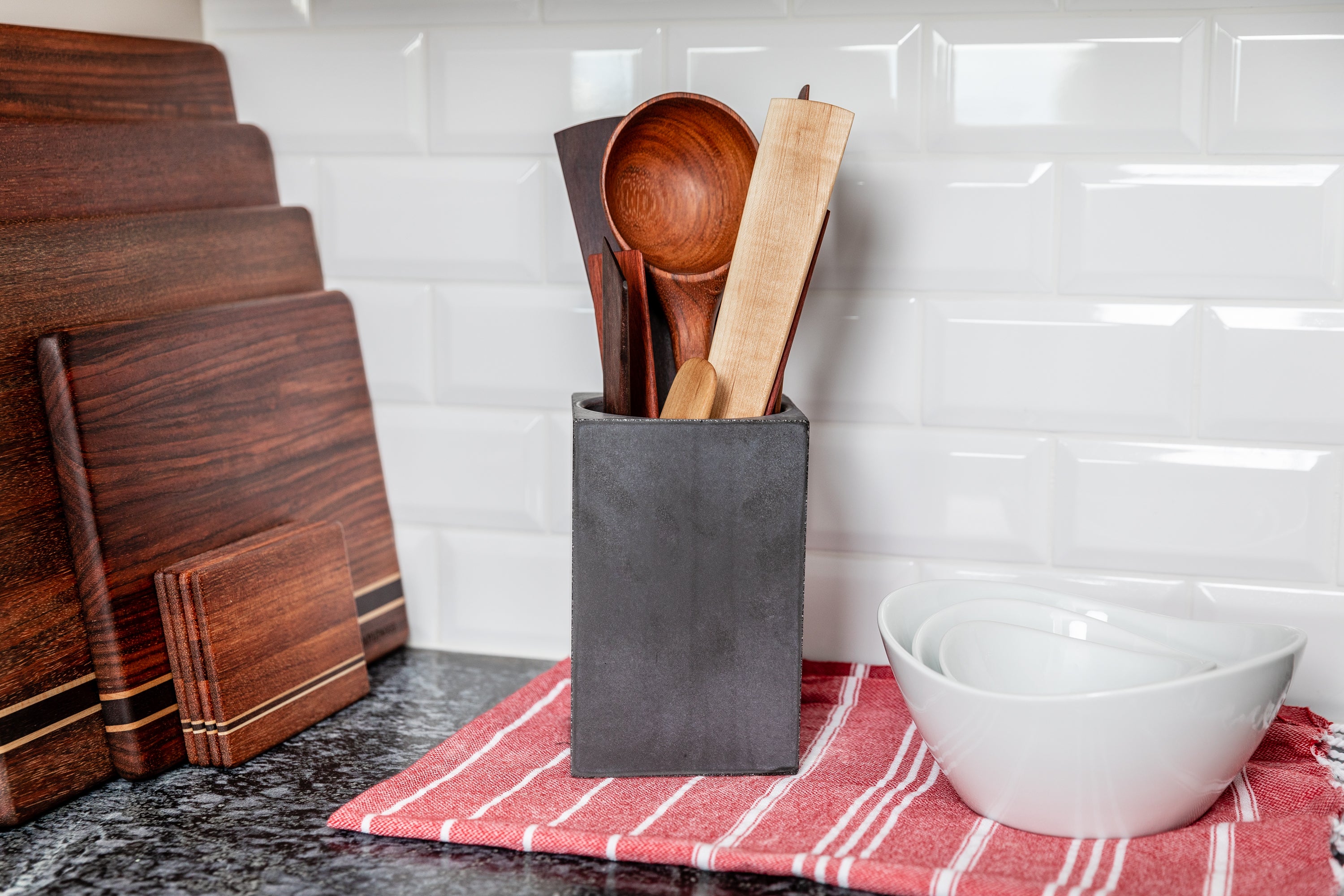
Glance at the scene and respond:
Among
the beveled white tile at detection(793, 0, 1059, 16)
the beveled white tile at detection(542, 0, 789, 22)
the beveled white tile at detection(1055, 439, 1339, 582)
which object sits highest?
the beveled white tile at detection(542, 0, 789, 22)

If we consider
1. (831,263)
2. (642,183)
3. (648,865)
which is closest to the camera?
(648,865)

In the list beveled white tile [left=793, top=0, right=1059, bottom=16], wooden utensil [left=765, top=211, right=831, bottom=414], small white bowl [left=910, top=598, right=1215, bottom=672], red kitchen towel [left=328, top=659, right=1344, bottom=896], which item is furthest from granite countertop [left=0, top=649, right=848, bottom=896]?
beveled white tile [left=793, top=0, right=1059, bottom=16]

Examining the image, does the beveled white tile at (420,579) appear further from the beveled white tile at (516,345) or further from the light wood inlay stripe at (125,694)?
the light wood inlay stripe at (125,694)

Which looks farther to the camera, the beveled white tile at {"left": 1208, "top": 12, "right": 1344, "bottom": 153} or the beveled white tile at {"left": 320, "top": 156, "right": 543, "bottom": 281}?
the beveled white tile at {"left": 320, "top": 156, "right": 543, "bottom": 281}

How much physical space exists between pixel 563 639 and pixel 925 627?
0.36 metres

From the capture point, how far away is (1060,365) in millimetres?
827

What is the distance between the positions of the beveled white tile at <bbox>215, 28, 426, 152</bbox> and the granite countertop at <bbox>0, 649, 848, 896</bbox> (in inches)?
18.8

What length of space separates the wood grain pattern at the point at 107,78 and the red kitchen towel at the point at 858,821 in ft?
1.62

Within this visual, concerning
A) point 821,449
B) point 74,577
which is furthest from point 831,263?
point 74,577

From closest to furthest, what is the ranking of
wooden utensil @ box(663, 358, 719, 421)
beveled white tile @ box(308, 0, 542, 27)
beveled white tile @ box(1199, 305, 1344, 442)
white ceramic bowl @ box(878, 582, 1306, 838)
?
white ceramic bowl @ box(878, 582, 1306, 838), wooden utensil @ box(663, 358, 719, 421), beveled white tile @ box(1199, 305, 1344, 442), beveled white tile @ box(308, 0, 542, 27)

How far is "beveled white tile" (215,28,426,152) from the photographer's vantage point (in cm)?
93

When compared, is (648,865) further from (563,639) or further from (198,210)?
(198,210)

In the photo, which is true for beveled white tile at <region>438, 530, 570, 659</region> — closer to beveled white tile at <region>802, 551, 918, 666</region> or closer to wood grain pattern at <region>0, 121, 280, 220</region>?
beveled white tile at <region>802, 551, 918, 666</region>

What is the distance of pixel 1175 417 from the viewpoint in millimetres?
812
